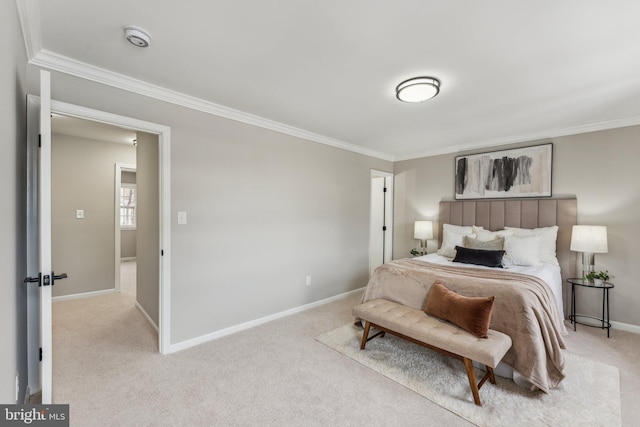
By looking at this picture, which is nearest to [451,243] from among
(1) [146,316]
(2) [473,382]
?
(2) [473,382]

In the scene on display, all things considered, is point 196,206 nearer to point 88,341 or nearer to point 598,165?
point 88,341

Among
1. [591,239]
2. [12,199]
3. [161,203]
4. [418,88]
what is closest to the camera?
[12,199]

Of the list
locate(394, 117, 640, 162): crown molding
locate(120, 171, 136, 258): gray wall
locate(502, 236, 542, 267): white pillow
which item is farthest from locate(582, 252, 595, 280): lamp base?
locate(120, 171, 136, 258): gray wall

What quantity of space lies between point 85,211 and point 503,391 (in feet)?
18.4

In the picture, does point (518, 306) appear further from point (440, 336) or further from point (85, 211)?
point (85, 211)

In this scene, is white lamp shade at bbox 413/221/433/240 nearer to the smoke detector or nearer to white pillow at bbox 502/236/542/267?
white pillow at bbox 502/236/542/267

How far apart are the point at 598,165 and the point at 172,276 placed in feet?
15.9

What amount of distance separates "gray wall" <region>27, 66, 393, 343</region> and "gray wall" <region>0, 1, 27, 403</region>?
1.79 feet

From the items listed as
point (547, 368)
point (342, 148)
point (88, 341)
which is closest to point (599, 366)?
point (547, 368)

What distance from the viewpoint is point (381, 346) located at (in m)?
2.71

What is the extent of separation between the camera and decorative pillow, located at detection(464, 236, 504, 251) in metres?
3.41

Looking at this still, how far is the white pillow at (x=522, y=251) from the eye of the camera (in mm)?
3202

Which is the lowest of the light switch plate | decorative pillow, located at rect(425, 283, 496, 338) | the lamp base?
decorative pillow, located at rect(425, 283, 496, 338)

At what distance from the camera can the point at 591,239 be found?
302cm
